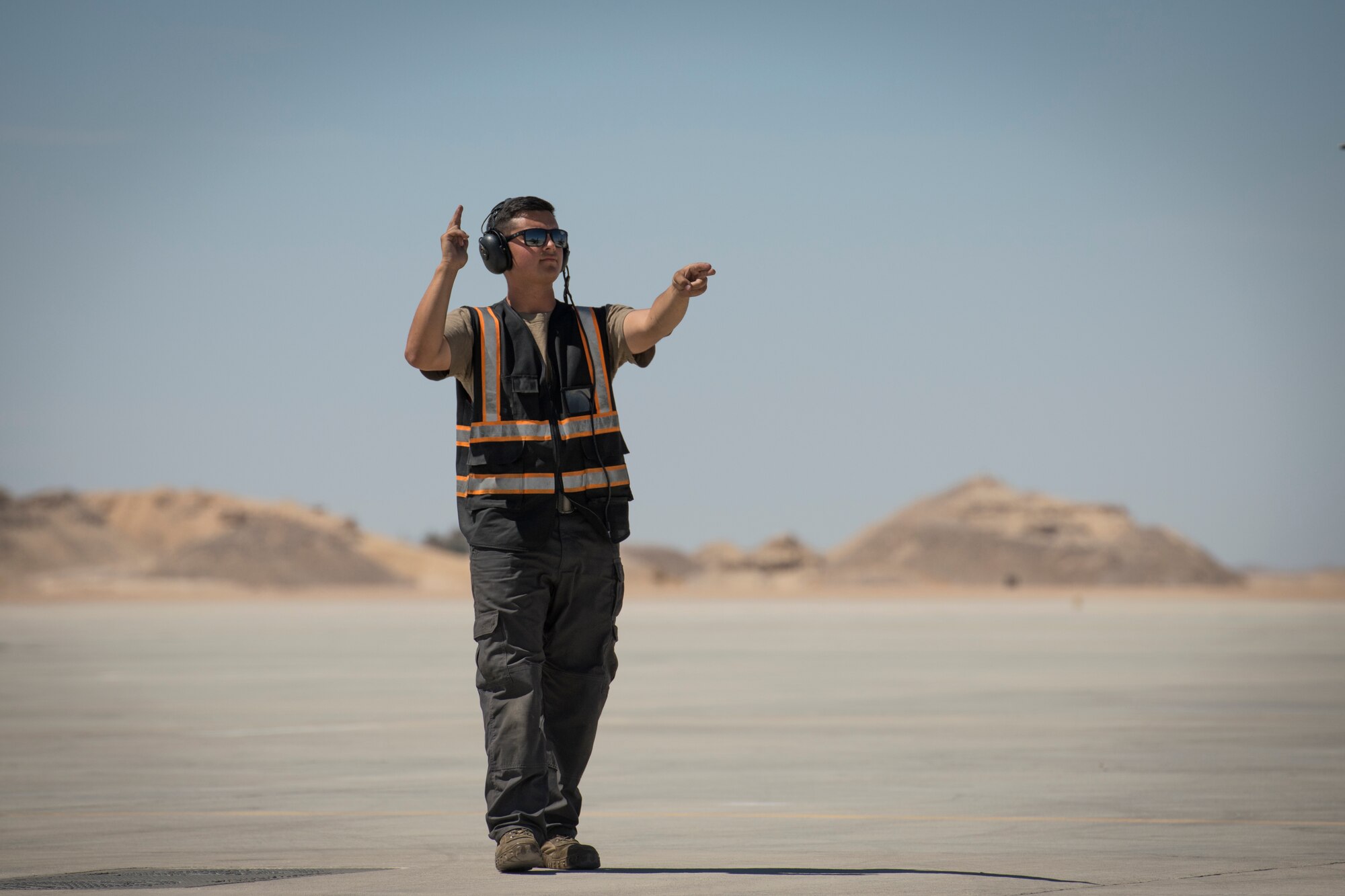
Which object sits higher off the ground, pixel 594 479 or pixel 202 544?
pixel 202 544

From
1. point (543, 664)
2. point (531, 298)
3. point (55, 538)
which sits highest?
point (55, 538)

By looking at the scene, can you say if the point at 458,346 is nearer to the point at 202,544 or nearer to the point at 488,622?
the point at 488,622

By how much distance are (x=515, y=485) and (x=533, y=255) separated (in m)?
A: 0.93

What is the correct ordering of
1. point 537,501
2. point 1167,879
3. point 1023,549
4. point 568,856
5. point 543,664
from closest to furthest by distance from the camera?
1. point 1167,879
2. point 568,856
3. point 537,501
4. point 543,664
5. point 1023,549

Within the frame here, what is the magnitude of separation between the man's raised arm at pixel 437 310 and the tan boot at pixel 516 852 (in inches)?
66.6

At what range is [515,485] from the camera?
7555mm

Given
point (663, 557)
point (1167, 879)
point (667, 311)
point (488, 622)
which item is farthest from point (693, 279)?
point (663, 557)

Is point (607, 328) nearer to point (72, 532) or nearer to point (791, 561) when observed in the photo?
point (791, 561)

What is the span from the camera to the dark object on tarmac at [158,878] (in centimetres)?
716

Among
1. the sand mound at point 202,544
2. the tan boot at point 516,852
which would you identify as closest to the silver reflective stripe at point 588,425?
the tan boot at point 516,852

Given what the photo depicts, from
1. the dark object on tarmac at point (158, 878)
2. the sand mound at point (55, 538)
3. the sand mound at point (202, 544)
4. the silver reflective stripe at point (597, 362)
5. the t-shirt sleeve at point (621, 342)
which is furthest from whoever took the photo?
the sand mound at point (55, 538)

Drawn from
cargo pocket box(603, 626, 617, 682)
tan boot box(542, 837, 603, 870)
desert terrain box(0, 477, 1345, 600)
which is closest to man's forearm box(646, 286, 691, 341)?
cargo pocket box(603, 626, 617, 682)

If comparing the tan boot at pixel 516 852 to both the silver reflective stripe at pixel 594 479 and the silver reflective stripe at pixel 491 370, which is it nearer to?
the silver reflective stripe at pixel 594 479

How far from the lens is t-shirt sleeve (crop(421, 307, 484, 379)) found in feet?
25.0
